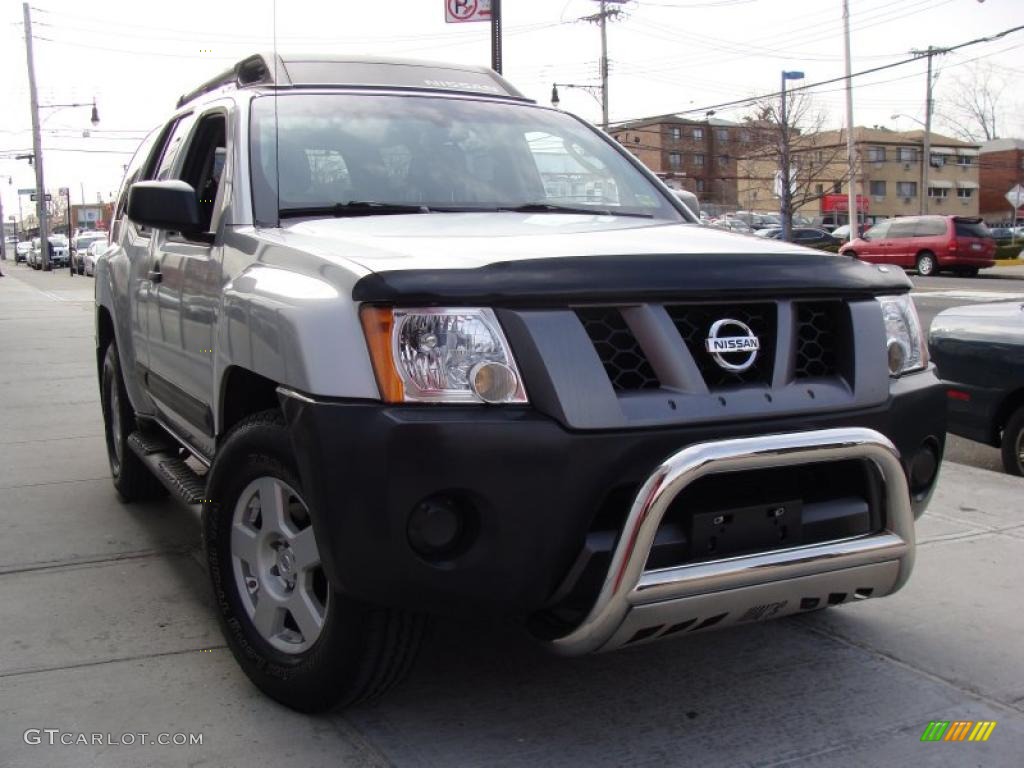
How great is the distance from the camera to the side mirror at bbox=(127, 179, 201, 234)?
369 cm

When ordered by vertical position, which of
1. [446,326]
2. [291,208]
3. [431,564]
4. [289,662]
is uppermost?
[291,208]

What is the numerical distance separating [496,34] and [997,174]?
98.5 metres

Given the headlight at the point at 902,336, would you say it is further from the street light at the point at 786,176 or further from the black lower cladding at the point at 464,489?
the street light at the point at 786,176

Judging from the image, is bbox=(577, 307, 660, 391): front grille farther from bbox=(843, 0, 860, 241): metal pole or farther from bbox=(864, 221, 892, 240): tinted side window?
bbox=(843, 0, 860, 241): metal pole

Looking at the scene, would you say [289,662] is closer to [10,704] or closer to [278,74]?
[10,704]

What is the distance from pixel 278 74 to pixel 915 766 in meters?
3.30

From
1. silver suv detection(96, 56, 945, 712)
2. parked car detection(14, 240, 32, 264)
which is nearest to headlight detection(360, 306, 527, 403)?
silver suv detection(96, 56, 945, 712)

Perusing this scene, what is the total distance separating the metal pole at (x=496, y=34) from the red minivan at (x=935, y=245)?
19188mm

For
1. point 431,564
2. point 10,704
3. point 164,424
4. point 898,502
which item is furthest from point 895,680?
point 164,424

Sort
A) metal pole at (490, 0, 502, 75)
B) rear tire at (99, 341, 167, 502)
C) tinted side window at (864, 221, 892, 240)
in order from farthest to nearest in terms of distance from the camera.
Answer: tinted side window at (864, 221, 892, 240) < metal pole at (490, 0, 502, 75) < rear tire at (99, 341, 167, 502)

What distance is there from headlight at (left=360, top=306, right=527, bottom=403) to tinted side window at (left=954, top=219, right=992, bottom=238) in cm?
2914

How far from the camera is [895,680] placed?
3.44m

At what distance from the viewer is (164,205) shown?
3.70 m
